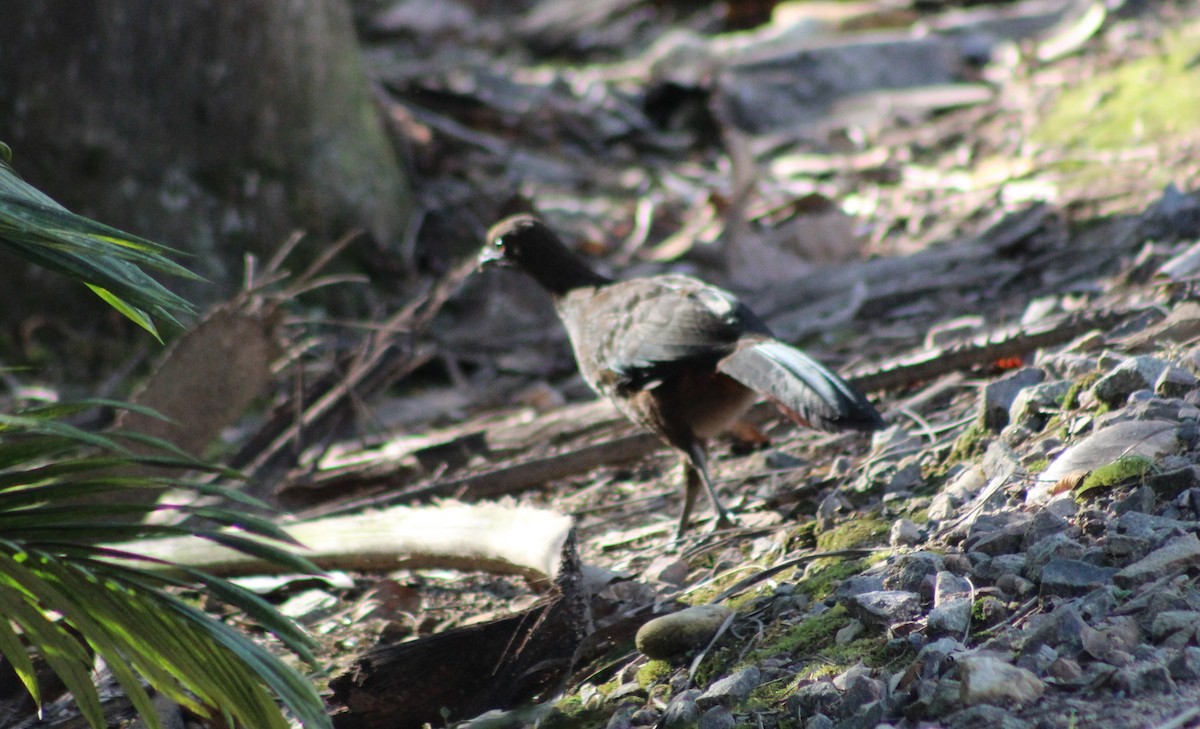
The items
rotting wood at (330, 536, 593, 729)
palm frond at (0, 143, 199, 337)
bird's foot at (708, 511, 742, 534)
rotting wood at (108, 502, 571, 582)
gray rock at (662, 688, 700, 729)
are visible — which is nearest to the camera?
palm frond at (0, 143, 199, 337)

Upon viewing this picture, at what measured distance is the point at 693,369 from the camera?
4.06 m

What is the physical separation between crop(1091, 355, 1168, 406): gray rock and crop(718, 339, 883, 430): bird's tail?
1.79 ft

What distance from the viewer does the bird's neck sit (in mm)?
5234

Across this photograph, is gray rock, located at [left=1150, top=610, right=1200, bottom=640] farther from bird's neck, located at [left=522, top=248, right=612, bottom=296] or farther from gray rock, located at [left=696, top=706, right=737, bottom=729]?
bird's neck, located at [left=522, top=248, right=612, bottom=296]

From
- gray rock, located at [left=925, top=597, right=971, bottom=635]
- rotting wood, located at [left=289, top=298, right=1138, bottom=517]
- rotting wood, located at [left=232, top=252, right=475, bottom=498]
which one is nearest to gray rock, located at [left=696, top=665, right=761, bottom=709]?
Answer: gray rock, located at [left=925, top=597, right=971, bottom=635]

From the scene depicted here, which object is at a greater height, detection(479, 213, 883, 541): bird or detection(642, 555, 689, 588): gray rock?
detection(479, 213, 883, 541): bird

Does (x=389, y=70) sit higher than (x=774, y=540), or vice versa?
(x=389, y=70)

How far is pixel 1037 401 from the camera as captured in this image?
3.30m

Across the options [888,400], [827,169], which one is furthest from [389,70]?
[888,400]

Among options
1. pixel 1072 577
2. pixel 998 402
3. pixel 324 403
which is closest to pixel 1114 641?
pixel 1072 577

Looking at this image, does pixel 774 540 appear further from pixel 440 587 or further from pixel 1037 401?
pixel 440 587

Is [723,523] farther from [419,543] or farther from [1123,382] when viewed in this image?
[1123,382]

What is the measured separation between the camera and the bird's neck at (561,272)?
523 cm

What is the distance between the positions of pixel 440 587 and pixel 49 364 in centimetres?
335
